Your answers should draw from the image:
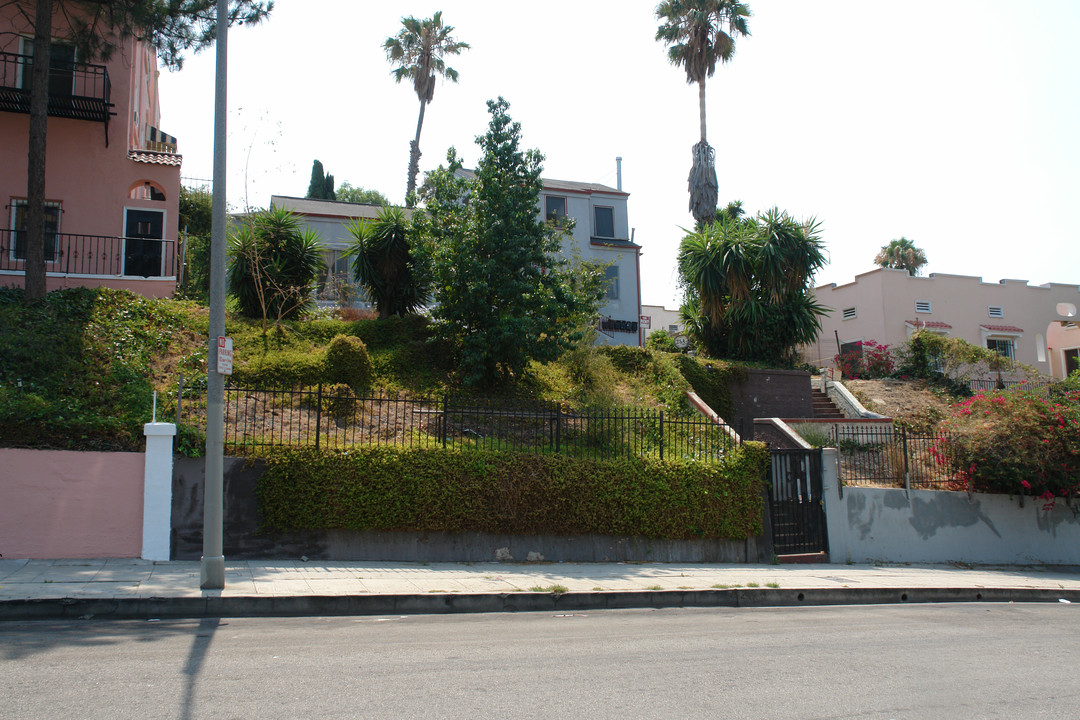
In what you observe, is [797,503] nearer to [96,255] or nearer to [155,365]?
[155,365]

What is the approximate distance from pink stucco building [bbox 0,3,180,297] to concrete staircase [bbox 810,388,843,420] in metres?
19.1

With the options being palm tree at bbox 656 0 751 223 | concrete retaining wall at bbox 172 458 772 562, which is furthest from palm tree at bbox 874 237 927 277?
concrete retaining wall at bbox 172 458 772 562

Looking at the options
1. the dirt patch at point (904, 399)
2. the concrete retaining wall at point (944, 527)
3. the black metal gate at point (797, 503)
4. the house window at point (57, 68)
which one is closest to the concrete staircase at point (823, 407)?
the dirt patch at point (904, 399)

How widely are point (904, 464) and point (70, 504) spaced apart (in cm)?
1552

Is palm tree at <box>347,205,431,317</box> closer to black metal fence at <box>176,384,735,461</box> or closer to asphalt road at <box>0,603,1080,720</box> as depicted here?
black metal fence at <box>176,384,735,461</box>

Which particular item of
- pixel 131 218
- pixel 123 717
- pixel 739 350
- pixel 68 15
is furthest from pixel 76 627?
pixel 739 350

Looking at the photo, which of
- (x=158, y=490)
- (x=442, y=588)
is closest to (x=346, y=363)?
(x=158, y=490)

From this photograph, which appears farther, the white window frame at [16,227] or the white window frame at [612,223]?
the white window frame at [612,223]

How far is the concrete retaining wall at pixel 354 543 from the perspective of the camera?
10.9 metres

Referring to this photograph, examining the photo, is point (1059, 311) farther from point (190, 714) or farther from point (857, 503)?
point (190, 714)

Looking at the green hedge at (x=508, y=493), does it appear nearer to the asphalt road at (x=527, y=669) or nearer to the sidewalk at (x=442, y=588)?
the sidewalk at (x=442, y=588)

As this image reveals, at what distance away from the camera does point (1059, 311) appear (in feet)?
116

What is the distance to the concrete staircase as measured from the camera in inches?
908

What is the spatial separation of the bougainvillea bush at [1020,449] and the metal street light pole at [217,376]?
14.7 meters
